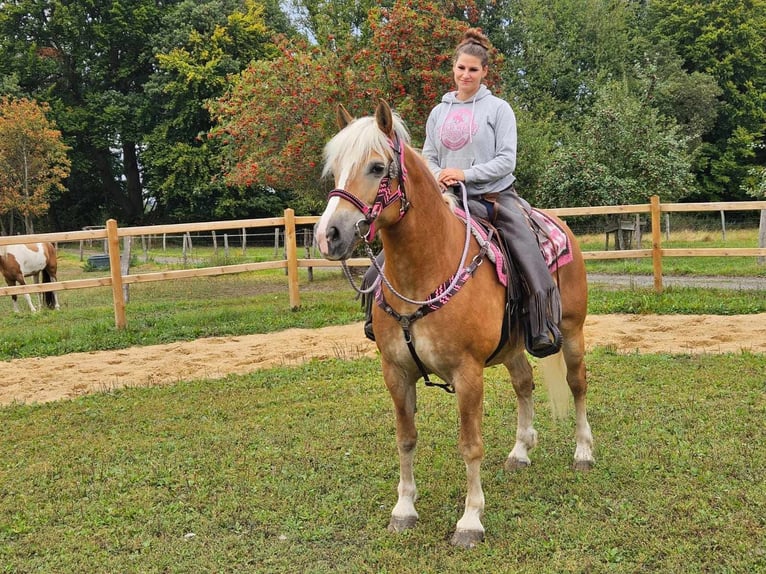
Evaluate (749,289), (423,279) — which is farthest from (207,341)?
(749,289)

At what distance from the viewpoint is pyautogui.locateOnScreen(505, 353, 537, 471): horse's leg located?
455cm

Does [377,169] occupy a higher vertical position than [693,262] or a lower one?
higher

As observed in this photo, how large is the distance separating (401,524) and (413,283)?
137cm

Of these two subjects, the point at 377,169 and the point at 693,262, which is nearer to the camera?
the point at 377,169

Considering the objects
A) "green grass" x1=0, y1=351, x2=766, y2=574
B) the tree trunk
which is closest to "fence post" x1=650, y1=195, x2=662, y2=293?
"green grass" x1=0, y1=351, x2=766, y2=574

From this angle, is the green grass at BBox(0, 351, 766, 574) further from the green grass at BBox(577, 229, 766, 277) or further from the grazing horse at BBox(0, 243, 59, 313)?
the green grass at BBox(577, 229, 766, 277)

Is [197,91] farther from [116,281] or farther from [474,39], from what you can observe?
[474,39]

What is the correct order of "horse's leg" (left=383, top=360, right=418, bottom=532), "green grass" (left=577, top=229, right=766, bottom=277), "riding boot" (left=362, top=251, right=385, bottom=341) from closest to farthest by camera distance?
1. "horse's leg" (left=383, top=360, right=418, bottom=532)
2. "riding boot" (left=362, top=251, right=385, bottom=341)
3. "green grass" (left=577, top=229, right=766, bottom=277)

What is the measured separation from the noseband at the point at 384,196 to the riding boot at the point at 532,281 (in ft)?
2.96

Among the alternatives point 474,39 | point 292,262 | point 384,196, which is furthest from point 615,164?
point 384,196

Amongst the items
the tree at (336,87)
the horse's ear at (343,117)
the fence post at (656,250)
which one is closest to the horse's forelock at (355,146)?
the horse's ear at (343,117)

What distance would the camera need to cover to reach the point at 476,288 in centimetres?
355

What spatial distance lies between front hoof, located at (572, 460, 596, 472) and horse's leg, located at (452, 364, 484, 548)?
1114mm

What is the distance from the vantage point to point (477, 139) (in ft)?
12.7
